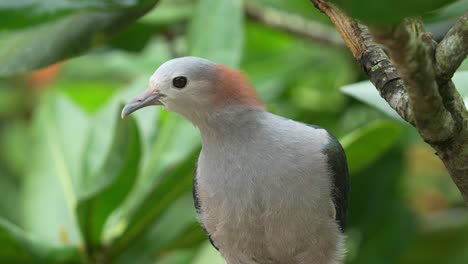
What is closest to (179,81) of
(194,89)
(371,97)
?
(194,89)

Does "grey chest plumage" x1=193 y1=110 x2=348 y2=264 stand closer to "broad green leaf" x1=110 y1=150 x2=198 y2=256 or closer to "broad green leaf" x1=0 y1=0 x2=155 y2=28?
"broad green leaf" x1=0 y1=0 x2=155 y2=28

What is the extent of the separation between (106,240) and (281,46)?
950 mm

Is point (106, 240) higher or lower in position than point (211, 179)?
lower

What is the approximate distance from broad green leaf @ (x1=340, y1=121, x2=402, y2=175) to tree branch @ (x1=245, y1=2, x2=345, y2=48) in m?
0.70

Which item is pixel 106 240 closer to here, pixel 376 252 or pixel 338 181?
pixel 376 252

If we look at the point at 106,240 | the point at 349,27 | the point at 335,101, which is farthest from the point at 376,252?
the point at 349,27

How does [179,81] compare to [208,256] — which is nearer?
[179,81]

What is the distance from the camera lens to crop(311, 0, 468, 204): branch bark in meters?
0.53

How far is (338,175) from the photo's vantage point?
865 millimetres

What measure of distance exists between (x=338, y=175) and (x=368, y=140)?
35 centimetres

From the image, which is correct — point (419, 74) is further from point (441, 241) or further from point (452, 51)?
point (441, 241)

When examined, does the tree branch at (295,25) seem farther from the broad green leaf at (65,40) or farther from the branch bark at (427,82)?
the branch bark at (427,82)

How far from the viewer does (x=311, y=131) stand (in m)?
0.89

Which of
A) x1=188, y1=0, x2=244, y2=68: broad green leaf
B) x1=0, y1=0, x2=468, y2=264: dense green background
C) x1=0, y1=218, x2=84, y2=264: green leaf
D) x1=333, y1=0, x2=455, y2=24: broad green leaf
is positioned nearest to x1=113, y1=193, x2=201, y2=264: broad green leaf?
x1=0, y1=0, x2=468, y2=264: dense green background
